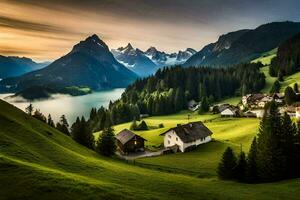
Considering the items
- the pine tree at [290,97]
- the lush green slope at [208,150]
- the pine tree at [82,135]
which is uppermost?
the pine tree at [290,97]

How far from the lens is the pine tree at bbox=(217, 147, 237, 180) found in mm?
54344

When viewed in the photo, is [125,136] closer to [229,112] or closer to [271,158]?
[271,158]

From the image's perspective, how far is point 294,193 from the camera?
134 ft

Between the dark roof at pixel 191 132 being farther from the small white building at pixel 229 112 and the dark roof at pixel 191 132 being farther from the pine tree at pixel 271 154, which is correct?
the small white building at pixel 229 112

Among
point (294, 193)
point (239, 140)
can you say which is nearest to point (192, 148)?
point (239, 140)

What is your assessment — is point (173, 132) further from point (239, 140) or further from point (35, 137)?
point (35, 137)

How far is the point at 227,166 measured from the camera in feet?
179

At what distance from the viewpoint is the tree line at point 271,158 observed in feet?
171

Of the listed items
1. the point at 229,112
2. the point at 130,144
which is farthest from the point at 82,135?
the point at 229,112

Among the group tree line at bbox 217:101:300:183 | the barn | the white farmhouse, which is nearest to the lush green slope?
the white farmhouse

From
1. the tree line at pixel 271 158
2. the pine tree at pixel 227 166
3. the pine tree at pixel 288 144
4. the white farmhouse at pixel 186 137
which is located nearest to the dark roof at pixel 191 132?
the white farmhouse at pixel 186 137

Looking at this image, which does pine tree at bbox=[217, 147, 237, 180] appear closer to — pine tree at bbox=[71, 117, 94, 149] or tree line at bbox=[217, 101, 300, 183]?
tree line at bbox=[217, 101, 300, 183]

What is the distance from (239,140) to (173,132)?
742 inches

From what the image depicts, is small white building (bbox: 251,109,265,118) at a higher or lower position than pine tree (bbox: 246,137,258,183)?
higher
